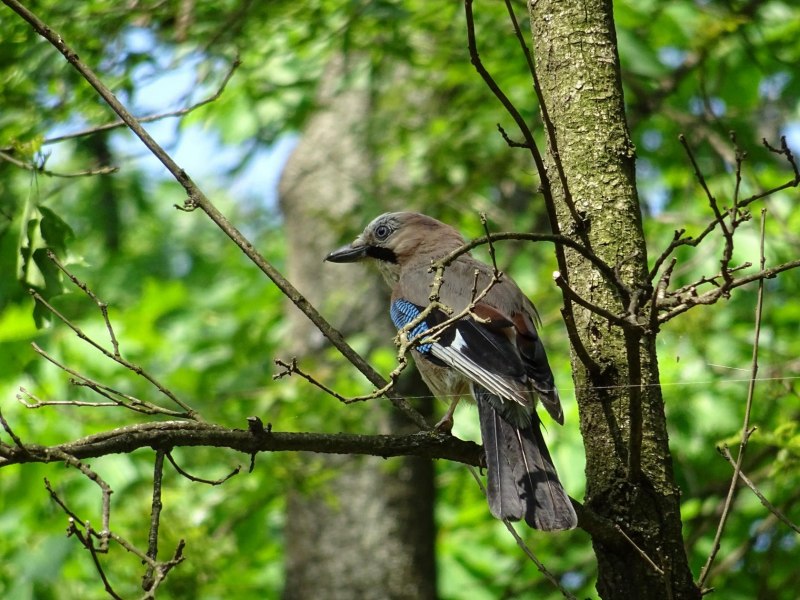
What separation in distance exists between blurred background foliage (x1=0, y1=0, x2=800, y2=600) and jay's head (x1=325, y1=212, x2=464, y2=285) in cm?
93

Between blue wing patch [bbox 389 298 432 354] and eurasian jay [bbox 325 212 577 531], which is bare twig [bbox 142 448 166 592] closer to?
eurasian jay [bbox 325 212 577 531]

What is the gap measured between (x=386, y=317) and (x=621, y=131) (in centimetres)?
459

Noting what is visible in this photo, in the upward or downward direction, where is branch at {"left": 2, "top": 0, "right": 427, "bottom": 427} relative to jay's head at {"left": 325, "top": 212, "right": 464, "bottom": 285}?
downward

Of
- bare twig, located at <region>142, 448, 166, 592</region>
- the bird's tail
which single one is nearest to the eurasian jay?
the bird's tail

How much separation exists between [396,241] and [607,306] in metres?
2.06

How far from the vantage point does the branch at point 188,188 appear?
2596mm

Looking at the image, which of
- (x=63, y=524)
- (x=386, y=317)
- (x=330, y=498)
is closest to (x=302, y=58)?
(x=386, y=317)

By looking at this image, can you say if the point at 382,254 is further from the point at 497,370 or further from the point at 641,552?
the point at 641,552

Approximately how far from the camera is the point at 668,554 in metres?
2.39

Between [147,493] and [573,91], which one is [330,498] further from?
[573,91]

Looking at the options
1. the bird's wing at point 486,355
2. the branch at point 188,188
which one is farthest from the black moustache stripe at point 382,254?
the branch at point 188,188

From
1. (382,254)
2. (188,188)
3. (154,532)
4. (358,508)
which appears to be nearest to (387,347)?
(358,508)

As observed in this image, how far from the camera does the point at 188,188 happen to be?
8.75 feet

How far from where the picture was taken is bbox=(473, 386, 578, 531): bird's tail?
2.54m
